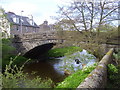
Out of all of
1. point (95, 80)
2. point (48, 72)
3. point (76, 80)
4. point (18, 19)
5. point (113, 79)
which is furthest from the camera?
point (18, 19)

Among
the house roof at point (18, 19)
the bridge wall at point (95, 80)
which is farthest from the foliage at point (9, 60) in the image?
the house roof at point (18, 19)

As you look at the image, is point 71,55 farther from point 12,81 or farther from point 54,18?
point 12,81

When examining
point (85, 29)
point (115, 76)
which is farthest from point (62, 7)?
point (115, 76)

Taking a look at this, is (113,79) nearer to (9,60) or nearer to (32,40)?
(9,60)

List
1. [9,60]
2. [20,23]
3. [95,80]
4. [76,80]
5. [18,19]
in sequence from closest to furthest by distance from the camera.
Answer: [95,80] < [76,80] < [9,60] < [18,19] < [20,23]

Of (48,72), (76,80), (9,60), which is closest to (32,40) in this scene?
(9,60)

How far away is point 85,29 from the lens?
448 cm

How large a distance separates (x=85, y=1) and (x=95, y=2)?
1.07 feet

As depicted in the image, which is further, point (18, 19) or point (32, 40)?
point (18, 19)

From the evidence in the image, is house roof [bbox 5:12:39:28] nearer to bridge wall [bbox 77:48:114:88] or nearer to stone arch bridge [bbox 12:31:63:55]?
stone arch bridge [bbox 12:31:63:55]

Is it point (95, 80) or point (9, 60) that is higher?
point (95, 80)

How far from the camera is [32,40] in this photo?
8289mm

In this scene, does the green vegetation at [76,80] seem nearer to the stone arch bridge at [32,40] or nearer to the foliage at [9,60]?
the foliage at [9,60]

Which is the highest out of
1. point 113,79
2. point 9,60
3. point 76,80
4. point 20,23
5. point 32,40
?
point 20,23
